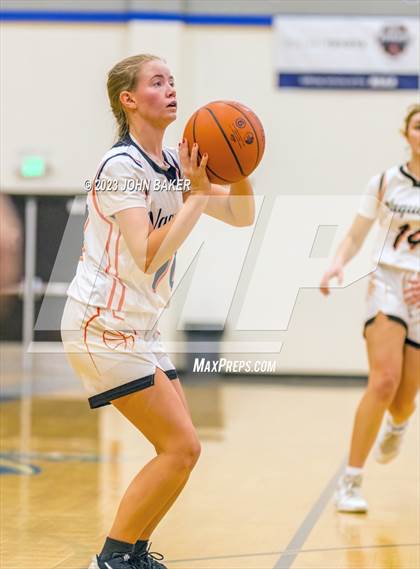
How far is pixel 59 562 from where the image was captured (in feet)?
13.6

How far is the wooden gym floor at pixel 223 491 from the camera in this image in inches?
170

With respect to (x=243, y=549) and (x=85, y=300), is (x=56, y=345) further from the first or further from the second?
(x=85, y=300)

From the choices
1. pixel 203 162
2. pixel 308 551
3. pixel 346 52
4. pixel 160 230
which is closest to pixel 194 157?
pixel 203 162

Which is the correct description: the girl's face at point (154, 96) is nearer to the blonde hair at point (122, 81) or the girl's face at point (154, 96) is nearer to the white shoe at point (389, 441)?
the blonde hair at point (122, 81)

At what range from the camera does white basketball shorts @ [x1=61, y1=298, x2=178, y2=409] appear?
3457 millimetres

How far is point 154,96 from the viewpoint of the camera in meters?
3.51

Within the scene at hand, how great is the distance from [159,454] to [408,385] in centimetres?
215

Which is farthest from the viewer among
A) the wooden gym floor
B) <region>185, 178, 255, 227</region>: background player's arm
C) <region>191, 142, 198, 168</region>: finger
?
the wooden gym floor

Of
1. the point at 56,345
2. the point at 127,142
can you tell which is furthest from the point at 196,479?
the point at 56,345

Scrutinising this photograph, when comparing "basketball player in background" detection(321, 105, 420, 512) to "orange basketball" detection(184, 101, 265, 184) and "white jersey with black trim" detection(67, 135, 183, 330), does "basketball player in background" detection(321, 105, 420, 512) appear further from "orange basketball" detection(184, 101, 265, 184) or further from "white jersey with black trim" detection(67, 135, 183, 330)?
"white jersey with black trim" detection(67, 135, 183, 330)

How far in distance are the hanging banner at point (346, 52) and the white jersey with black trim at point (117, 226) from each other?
29.6ft

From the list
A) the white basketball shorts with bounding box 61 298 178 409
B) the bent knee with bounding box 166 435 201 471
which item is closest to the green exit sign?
the white basketball shorts with bounding box 61 298 178 409

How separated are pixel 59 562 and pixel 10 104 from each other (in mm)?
9008

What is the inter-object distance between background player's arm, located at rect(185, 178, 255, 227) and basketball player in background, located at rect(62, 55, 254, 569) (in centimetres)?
21
